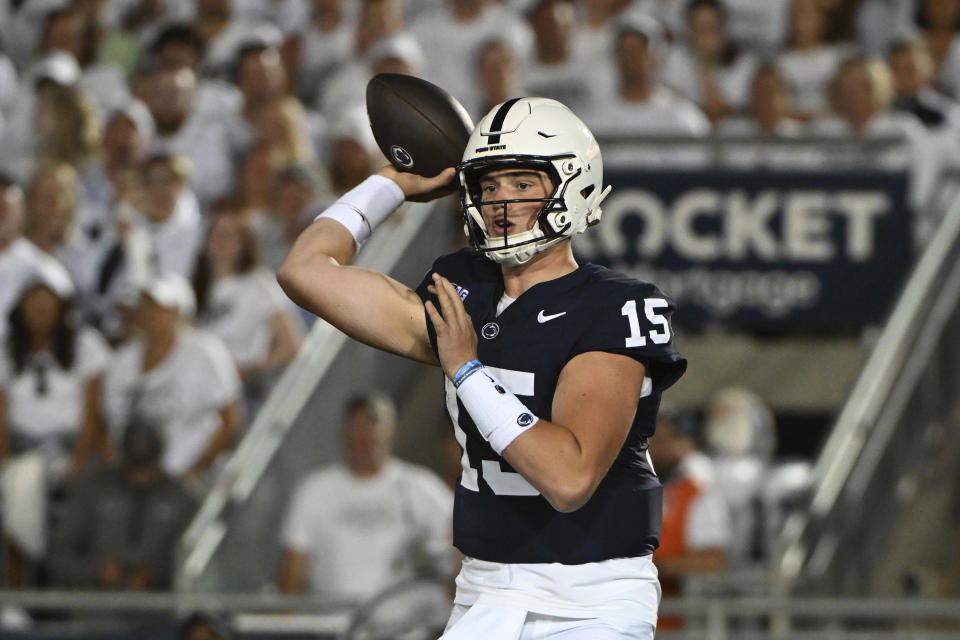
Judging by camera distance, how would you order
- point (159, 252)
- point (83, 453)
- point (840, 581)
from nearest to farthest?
1. point (840, 581)
2. point (83, 453)
3. point (159, 252)

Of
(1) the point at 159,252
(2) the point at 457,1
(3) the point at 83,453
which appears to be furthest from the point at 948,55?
(3) the point at 83,453

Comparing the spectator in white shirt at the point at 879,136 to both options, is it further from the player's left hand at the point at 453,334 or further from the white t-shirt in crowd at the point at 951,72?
the player's left hand at the point at 453,334

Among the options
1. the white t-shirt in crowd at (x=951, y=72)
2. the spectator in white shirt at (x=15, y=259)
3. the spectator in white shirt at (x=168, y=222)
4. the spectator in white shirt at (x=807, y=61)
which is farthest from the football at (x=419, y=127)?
the white t-shirt in crowd at (x=951, y=72)

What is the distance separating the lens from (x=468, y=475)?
163 inches

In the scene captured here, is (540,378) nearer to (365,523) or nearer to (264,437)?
(365,523)

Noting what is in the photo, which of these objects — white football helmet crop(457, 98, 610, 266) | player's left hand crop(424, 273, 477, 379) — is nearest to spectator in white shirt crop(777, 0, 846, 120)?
white football helmet crop(457, 98, 610, 266)

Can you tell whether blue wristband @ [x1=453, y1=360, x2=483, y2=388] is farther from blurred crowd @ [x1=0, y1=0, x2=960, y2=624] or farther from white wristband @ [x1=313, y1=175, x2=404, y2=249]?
blurred crowd @ [x1=0, y1=0, x2=960, y2=624]

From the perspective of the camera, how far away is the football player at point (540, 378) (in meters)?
3.87

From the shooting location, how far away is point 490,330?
415cm

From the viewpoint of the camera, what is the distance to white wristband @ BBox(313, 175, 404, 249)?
4465 millimetres

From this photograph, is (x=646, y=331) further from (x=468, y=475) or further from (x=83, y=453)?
(x=83, y=453)

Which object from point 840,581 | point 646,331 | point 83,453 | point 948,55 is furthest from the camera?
point 948,55

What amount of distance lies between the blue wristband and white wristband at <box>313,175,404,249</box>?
25.8 inches

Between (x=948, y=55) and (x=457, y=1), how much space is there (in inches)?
122
